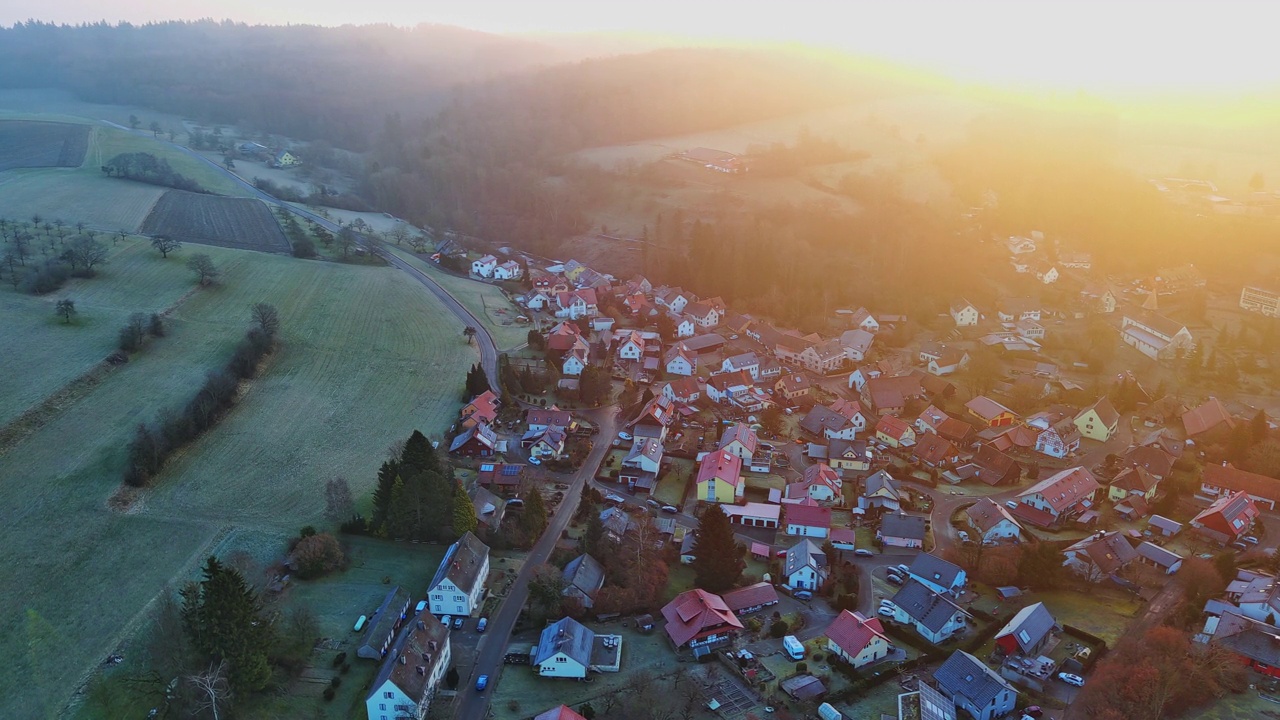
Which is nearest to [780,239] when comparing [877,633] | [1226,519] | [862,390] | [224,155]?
[862,390]

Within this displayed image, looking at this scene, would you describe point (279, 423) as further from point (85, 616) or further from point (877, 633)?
point (877, 633)

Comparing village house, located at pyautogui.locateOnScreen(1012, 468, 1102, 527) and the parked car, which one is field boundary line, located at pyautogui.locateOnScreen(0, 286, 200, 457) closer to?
the parked car

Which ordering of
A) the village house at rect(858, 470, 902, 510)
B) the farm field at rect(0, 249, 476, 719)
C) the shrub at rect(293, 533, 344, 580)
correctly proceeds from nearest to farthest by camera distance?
the farm field at rect(0, 249, 476, 719) < the shrub at rect(293, 533, 344, 580) < the village house at rect(858, 470, 902, 510)

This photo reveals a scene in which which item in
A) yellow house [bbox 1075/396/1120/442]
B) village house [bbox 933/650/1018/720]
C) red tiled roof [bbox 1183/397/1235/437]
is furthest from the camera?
yellow house [bbox 1075/396/1120/442]

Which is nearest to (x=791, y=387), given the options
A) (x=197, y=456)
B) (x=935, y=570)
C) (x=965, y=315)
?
(x=935, y=570)

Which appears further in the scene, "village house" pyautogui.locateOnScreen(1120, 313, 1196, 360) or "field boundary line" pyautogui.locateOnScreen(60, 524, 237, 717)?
"village house" pyautogui.locateOnScreen(1120, 313, 1196, 360)

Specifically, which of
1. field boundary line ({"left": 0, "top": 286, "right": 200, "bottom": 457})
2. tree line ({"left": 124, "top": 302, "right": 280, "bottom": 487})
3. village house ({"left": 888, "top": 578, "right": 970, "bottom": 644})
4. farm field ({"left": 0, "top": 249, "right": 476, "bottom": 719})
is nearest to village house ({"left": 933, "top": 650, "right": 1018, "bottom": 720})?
village house ({"left": 888, "top": 578, "right": 970, "bottom": 644})
